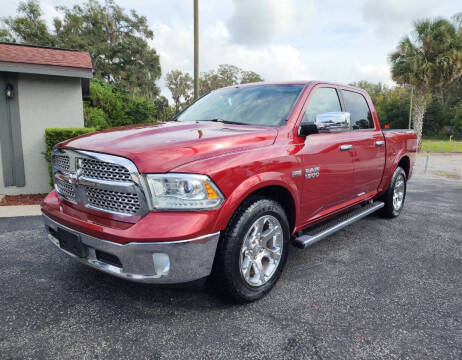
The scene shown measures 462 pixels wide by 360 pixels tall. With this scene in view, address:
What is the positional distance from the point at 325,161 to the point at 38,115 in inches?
269

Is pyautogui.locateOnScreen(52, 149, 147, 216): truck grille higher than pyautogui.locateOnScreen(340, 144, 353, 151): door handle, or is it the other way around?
pyautogui.locateOnScreen(340, 144, 353, 151): door handle

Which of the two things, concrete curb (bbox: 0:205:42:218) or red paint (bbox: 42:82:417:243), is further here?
concrete curb (bbox: 0:205:42:218)

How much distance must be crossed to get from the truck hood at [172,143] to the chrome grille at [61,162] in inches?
4.5

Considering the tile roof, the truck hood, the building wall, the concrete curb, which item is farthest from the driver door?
the building wall

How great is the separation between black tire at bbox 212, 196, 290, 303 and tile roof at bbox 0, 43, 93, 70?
6.58m

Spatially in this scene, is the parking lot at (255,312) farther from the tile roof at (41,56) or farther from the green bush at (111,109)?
the green bush at (111,109)

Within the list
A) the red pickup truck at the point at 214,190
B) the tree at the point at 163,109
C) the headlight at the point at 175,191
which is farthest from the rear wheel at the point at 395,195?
the tree at the point at 163,109

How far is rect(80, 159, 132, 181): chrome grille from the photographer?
84.6 inches

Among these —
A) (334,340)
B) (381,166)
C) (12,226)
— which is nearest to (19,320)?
(334,340)

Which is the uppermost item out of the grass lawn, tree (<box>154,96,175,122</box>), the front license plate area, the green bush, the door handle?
tree (<box>154,96,175,122</box>)

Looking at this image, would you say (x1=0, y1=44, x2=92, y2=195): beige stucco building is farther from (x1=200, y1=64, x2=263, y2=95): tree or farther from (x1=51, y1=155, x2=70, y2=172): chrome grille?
(x1=200, y1=64, x2=263, y2=95): tree

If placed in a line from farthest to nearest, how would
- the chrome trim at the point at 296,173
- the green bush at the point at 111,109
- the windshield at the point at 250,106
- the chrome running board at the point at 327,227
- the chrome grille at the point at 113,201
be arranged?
the green bush at the point at 111,109 < the windshield at the point at 250,106 < the chrome running board at the point at 327,227 < the chrome trim at the point at 296,173 < the chrome grille at the point at 113,201

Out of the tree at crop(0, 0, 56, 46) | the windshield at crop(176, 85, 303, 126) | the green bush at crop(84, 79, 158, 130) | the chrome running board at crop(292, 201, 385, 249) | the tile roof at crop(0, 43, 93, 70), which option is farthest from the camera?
the tree at crop(0, 0, 56, 46)

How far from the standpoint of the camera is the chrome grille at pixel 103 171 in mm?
2148
